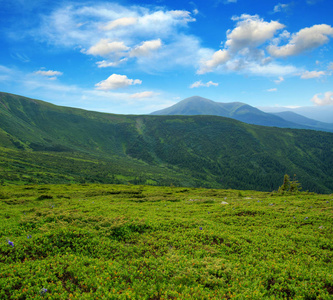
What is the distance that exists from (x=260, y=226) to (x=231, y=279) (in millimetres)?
10613

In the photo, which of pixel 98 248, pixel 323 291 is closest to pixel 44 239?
pixel 98 248

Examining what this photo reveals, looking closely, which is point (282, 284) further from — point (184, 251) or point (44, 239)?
point (44, 239)

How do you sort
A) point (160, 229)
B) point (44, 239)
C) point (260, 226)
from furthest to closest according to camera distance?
1. point (260, 226)
2. point (160, 229)
3. point (44, 239)

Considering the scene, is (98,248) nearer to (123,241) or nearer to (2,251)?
(123,241)

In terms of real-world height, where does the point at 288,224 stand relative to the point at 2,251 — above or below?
below

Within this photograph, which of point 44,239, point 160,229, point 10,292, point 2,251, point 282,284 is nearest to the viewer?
point 10,292

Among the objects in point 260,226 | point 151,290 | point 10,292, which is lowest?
point 260,226

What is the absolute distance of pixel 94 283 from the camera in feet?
33.4

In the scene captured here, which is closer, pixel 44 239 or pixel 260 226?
pixel 44 239

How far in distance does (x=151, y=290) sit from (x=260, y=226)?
48.1 ft

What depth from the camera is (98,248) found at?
13938 millimetres

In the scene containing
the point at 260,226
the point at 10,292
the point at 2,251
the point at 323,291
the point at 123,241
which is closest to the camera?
the point at 10,292

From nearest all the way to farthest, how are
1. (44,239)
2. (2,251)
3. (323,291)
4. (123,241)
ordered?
1. (323,291)
2. (2,251)
3. (44,239)
4. (123,241)

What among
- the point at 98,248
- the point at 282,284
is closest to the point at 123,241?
the point at 98,248
